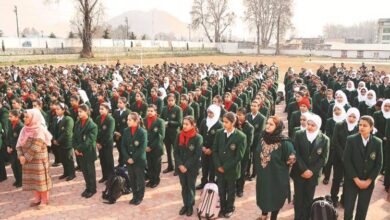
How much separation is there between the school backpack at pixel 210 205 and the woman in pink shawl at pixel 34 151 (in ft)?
9.01

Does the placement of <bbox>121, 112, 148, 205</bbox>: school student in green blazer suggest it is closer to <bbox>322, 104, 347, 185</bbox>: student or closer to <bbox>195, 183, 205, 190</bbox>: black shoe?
<bbox>195, 183, 205, 190</bbox>: black shoe

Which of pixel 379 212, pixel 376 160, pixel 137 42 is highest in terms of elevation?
pixel 137 42

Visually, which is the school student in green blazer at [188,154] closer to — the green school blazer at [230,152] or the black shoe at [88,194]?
the green school blazer at [230,152]

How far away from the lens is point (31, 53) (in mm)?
40062

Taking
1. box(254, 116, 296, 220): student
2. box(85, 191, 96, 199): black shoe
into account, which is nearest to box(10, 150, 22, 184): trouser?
box(85, 191, 96, 199): black shoe

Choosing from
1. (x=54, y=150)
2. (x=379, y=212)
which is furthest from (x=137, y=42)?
(x=379, y=212)

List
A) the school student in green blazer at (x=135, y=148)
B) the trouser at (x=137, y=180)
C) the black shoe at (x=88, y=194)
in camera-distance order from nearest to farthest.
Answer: the school student in green blazer at (x=135, y=148) < the trouser at (x=137, y=180) < the black shoe at (x=88, y=194)

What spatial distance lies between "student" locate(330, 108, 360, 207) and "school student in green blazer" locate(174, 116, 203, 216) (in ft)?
7.96

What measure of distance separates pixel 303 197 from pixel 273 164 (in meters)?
0.93

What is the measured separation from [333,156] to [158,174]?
349 centimetres

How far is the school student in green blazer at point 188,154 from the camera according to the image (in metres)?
5.72

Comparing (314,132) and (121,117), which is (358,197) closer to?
(314,132)

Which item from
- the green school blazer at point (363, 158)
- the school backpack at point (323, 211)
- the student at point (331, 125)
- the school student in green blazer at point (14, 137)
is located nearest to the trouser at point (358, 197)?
the green school blazer at point (363, 158)

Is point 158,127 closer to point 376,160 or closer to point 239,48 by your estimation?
point 376,160
